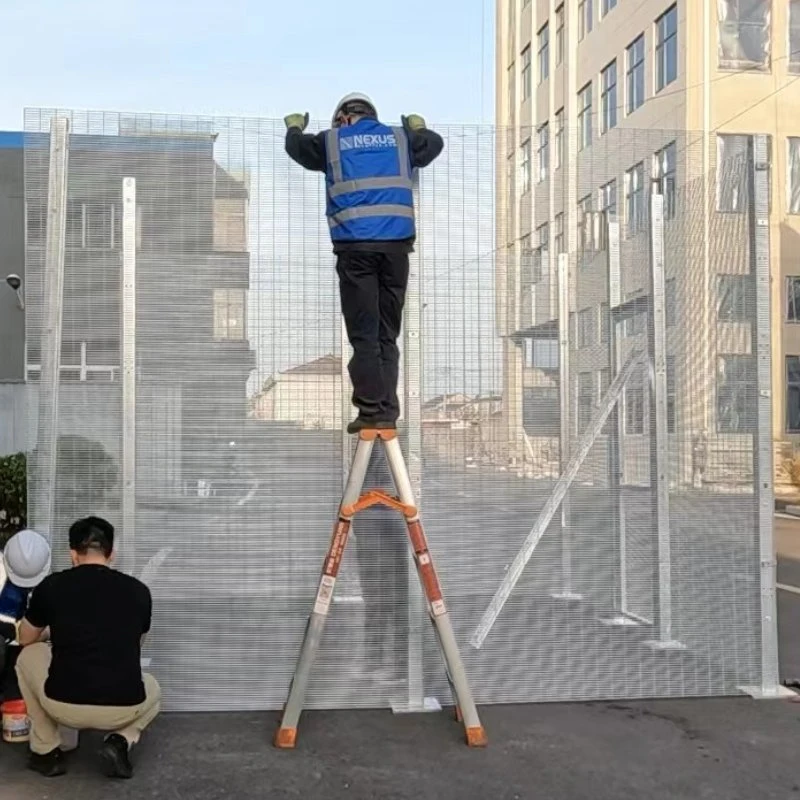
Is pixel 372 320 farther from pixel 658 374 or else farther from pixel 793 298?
pixel 793 298

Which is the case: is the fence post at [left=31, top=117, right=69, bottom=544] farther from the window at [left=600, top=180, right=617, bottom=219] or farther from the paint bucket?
the window at [left=600, top=180, right=617, bottom=219]

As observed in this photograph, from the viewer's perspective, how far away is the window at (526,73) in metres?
A: 41.9

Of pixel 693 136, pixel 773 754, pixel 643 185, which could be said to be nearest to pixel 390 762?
pixel 773 754

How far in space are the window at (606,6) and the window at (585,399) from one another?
30.3 meters

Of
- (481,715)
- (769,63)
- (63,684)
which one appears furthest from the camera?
(769,63)

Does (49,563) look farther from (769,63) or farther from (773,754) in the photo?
(769,63)

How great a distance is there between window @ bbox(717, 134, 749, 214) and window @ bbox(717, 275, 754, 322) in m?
0.41

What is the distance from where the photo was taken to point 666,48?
29.8 m

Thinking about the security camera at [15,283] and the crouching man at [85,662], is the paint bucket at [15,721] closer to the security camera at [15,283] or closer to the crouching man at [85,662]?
the crouching man at [85,662]

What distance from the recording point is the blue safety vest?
513 cm

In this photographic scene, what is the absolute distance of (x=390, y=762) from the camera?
4.84 meters

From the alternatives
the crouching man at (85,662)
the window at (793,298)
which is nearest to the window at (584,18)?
the window at (793,298)

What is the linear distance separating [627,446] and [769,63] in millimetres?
27294

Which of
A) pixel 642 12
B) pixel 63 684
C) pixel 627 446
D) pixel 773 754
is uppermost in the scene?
pixel 642 12
